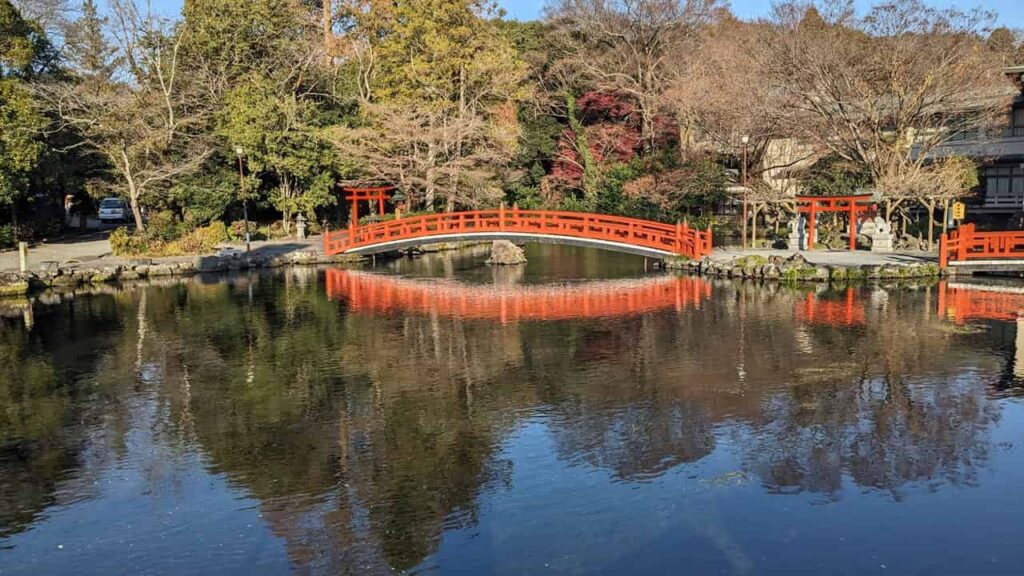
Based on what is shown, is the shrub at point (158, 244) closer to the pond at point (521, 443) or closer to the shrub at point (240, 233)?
the shrub at point (240, 233)

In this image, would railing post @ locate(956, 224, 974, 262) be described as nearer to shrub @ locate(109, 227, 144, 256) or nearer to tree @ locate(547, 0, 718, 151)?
tree @ locate(547, 0, 718, 151)

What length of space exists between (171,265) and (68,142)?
9.59 meters

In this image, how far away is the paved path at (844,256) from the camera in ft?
97.7

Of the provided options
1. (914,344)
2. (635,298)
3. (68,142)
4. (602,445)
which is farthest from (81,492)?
(68,142)

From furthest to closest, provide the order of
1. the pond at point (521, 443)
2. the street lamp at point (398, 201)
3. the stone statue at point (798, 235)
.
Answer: the street lamp at point (398, 201) < the stone statue at point (798, 235) < the pond at point (521, 443)

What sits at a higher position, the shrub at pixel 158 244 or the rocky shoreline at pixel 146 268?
the shrub at pixel 158 244

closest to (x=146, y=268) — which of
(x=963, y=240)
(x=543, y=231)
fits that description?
(x=543, y=231)

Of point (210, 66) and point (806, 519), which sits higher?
point (210, 66)

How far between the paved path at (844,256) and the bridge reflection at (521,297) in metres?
4.11

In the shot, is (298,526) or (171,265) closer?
(298,526)

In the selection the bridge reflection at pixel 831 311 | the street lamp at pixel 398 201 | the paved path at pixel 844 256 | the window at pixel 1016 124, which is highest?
the window at pixel 1016 124

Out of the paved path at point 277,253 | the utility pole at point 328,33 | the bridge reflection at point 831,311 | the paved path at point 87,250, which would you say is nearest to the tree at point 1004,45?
the paved path at point 277,253

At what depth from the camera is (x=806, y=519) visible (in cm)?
964

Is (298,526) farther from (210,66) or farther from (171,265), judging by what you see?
(210,66)
